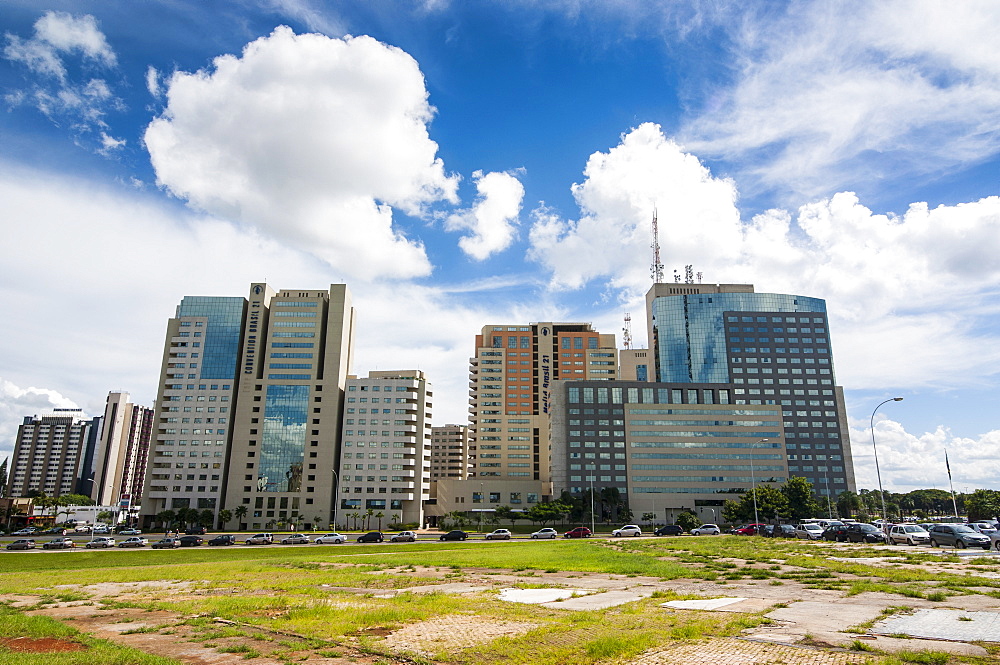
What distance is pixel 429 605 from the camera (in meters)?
19.7

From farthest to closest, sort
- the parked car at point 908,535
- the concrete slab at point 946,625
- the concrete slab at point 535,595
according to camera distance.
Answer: the parked car at point 908,535 < the concrete slab at point 535,595 < the concrete slab at point 946,625

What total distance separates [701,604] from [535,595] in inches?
234

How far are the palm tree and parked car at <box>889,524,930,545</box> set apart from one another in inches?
4939

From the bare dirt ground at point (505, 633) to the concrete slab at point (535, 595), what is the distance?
2.29 ft

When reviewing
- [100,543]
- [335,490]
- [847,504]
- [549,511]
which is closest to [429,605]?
[100,543]

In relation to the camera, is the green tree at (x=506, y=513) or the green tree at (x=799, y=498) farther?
the green tree at (x=506, y=513)

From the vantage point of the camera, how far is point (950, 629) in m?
14.5

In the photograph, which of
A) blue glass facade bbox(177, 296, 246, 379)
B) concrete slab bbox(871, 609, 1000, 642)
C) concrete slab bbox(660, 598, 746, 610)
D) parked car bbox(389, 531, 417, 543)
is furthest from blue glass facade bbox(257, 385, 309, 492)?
concrete slab bbox(871, 609, 1000, 642)

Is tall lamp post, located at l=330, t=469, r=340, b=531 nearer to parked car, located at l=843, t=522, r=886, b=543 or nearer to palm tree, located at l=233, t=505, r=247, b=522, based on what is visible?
palm tree, located at l=233, t=505, r=247, b=522

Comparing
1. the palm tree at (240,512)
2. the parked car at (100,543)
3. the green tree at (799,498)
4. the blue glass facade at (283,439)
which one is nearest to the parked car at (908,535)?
the green tree at (799,498)

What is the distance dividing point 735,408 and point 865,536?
4537 inches

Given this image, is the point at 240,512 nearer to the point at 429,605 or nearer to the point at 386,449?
the point at 386,449

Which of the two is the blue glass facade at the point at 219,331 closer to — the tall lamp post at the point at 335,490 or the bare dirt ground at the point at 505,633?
the tall lamp post at the point at 335,490

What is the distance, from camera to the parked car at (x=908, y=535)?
170ft
